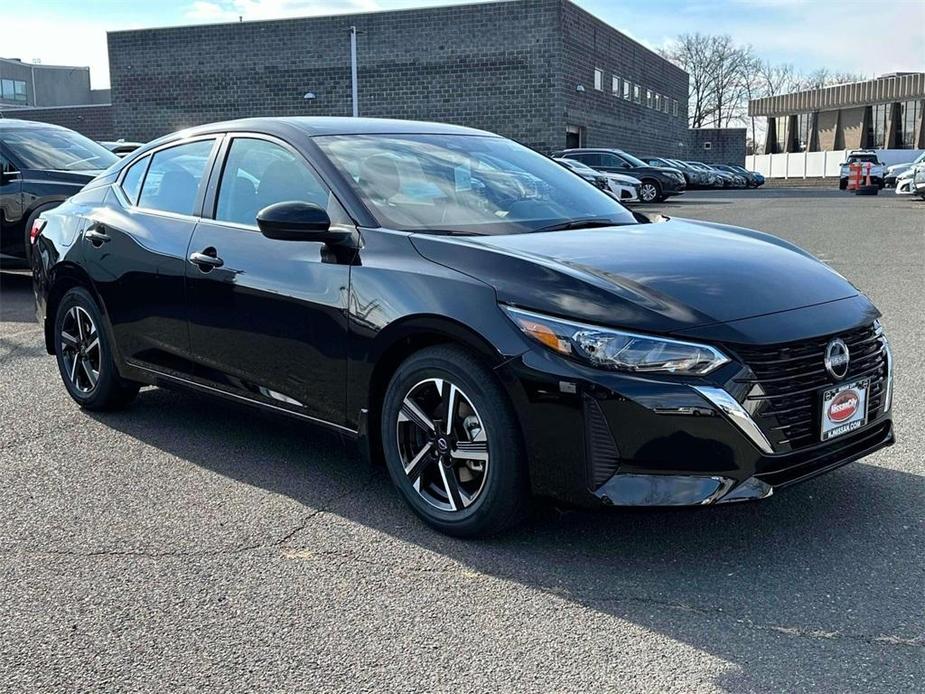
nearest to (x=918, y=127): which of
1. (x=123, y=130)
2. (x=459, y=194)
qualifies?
(x=123, y=130)

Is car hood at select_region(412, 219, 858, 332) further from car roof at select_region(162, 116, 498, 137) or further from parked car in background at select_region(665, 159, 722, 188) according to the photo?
parked car in background at select_region(665, 159, 722, 188)

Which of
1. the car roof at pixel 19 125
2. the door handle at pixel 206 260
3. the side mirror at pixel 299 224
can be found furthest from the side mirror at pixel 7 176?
the side mirror at pixel 299 224

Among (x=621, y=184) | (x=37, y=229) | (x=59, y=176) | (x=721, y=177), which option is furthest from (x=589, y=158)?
(x=37, y=229)

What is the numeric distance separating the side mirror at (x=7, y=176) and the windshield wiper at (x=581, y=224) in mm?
7870

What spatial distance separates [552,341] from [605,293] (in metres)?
0.25

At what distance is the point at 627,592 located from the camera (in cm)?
325

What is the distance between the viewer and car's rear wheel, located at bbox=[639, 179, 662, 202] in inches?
1207

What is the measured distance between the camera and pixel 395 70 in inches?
1526

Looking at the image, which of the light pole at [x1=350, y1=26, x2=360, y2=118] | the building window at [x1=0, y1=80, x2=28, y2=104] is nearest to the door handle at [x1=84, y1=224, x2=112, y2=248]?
the light pole at [x1=350, y1=26, x2=360, y2=118]

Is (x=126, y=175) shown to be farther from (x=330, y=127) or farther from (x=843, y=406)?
(x=843, y=406)

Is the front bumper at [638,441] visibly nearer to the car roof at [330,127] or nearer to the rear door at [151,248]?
the car roof at [330,127]

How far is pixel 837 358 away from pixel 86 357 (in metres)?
4.11

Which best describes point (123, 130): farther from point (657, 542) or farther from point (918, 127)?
point (918, 127)

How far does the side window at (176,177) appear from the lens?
4891 millimetres
